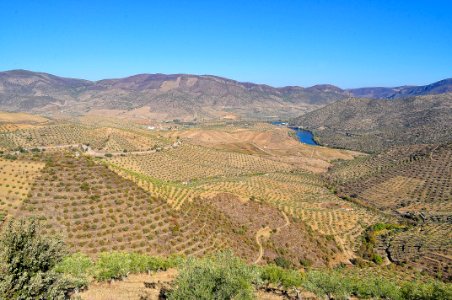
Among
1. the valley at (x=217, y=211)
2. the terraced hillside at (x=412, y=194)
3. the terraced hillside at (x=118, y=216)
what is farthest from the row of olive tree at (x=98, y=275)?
the terraced hillside at (x=412, y=194)

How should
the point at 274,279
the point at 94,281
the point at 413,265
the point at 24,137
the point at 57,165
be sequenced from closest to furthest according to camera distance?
the point at 94,281, the point at 274,279, the point at 57,165, the point at 413,265, the point at 24,137

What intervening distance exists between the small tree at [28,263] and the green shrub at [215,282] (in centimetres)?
786

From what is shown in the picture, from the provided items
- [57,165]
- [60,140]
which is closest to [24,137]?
[60,140]

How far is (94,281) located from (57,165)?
82.8ft

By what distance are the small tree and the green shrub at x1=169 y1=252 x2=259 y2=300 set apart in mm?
7856

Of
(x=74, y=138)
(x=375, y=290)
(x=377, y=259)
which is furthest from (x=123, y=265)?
(x=74, y=138)

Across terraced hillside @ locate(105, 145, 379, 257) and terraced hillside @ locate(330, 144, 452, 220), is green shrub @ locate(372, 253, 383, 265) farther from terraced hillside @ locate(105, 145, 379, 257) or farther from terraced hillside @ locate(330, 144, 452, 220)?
terraced hillside @ locate(330, 144, 452, 220)

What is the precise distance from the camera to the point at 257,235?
62.5m

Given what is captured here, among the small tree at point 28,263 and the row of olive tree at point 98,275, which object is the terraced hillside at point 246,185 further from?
the small tree at point 28,263

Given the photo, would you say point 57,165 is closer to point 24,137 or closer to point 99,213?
point 99,213

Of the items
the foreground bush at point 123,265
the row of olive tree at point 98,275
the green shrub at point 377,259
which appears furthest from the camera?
the green shrub at point 377,259

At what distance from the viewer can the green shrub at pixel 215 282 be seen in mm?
22969

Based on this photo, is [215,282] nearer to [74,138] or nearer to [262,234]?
[262,234]

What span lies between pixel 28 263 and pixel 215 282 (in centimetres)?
1215
